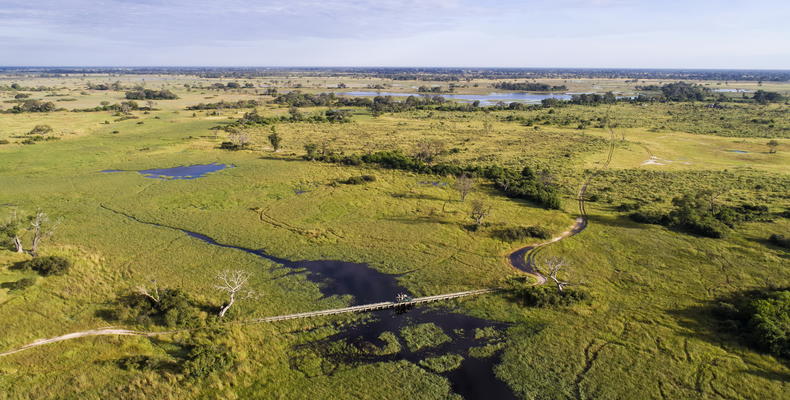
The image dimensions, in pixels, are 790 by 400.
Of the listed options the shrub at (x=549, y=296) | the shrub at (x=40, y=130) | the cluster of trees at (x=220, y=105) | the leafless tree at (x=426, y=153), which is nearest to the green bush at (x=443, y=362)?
the shrub at (x=549, y=296)

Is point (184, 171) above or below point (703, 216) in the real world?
above

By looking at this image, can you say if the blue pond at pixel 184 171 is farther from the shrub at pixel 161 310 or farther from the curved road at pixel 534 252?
the curved road at pixel 534 252

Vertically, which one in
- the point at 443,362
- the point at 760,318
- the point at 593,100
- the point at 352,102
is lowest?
the point at 443,362

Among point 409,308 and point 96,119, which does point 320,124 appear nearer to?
point 96,119

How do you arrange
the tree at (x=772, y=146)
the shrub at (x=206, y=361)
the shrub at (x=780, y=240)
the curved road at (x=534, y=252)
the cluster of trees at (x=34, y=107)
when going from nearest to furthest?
1. the shrub at (x=206, y=361)
2. the curved road at (x=534, y=252)
3. the shrub at (x=780, y=240)
4. the tree at (x=772, y=146)
5. the cluster of trees at (x=34, y=107)

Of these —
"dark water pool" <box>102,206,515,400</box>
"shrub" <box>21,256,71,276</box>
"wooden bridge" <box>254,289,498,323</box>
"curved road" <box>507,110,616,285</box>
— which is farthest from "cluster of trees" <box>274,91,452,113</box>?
"shrub" <box>21,256,71,276</box>

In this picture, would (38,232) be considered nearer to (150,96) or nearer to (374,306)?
(374,306)

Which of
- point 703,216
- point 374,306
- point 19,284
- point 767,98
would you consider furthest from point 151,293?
point 767,98
